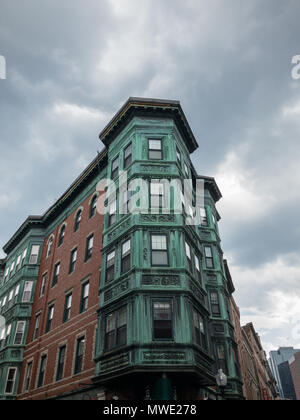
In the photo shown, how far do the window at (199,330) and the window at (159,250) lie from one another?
2.98 meters

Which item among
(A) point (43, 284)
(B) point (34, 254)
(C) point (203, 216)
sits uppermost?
(C) point (203, 216)

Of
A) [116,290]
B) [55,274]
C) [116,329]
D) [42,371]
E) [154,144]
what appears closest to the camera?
[116,329]

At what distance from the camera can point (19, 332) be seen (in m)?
28.4

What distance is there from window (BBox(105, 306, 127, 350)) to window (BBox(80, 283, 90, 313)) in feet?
13.8

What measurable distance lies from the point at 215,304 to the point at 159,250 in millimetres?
10247

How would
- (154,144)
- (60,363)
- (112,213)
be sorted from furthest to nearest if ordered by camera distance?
1. (60,363)
2. (154,144)
3. (112,213)

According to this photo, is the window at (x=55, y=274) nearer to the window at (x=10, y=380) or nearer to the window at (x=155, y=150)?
the window at (x=10, y=380)

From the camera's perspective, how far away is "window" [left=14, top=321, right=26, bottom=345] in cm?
2802

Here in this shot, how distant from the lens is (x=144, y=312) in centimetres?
1645

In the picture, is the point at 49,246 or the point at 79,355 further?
the point at 49,246

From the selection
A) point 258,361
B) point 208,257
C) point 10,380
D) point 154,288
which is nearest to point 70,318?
point 10,380

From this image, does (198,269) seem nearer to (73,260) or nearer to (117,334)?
(117,334)

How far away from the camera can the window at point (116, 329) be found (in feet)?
55.9

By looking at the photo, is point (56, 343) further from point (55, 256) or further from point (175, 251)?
point (175, 251)
